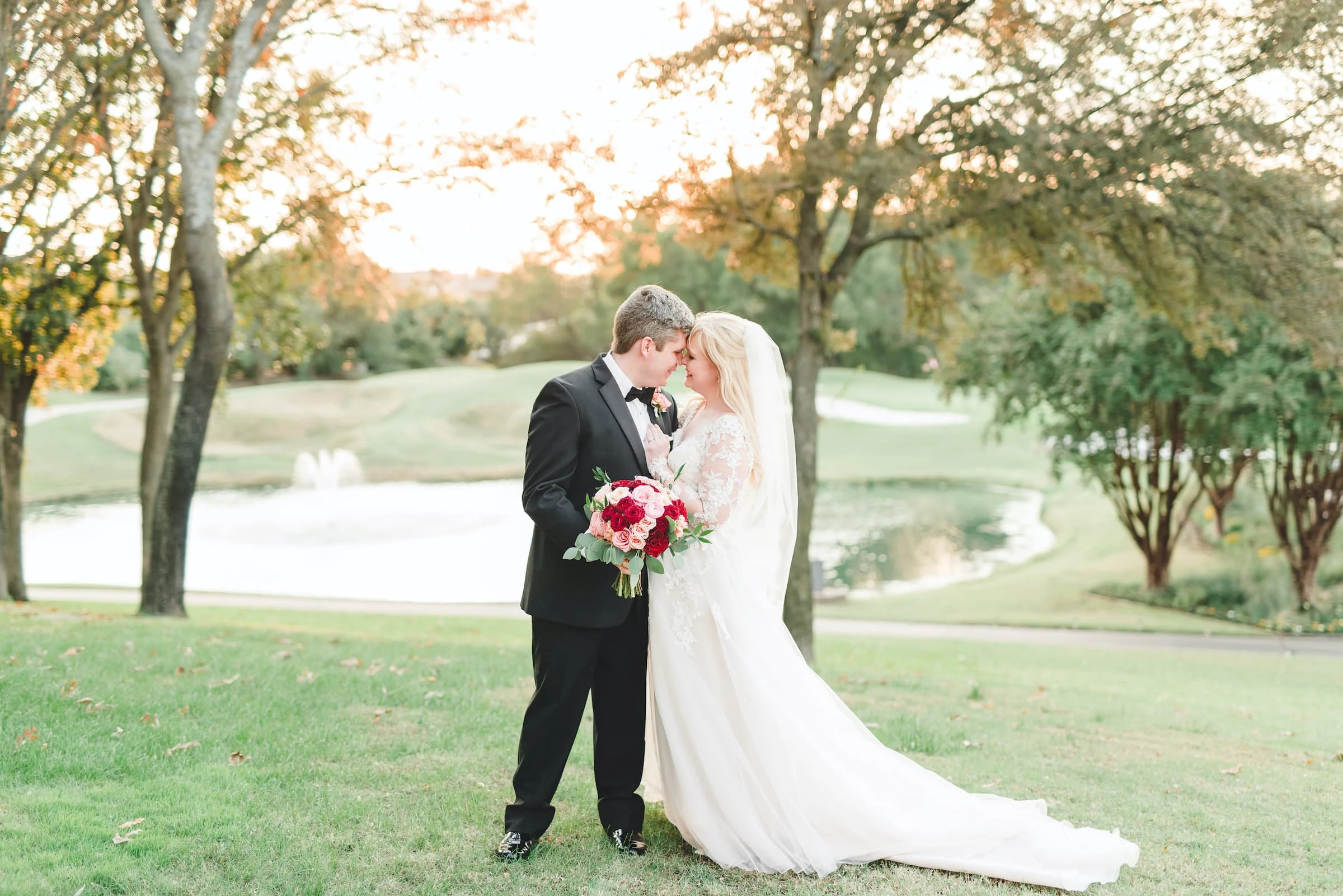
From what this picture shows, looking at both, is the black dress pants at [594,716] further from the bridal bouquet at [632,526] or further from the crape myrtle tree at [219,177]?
the crape myrtle tree at [219,177]

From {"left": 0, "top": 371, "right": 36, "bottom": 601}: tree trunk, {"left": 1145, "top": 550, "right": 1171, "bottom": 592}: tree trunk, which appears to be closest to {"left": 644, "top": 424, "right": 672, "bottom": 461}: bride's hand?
{"left": 0, "top": 371, "right": 36, "bottom": 601}: tree trunk

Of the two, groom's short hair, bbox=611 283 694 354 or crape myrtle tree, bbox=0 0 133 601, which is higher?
crape myrtle tree, bbox=0 0 133 601

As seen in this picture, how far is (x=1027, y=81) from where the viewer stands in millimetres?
8531

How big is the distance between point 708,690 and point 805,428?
589 cm

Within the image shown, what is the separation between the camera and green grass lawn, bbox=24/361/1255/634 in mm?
28766

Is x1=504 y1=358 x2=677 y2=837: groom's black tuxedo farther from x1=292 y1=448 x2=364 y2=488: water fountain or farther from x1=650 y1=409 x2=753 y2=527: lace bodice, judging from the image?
x1=292 y1=448 x2=364 y2=488: water fountain

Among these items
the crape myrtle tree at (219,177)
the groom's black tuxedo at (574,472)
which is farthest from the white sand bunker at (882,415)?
the groom's black tuxedo at (574,472)

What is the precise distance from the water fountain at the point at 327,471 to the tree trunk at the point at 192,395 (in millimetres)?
25783

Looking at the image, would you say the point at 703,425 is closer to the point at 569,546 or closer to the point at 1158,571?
the point at 569,546

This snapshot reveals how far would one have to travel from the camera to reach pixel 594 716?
460 centimetres

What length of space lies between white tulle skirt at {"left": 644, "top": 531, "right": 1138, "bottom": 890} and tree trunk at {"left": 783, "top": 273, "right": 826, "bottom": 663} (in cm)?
546

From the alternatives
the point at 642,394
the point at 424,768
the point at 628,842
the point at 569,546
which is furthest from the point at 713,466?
the point at 424,768

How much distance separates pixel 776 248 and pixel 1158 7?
410 cm

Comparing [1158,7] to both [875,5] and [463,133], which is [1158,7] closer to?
[875,5]
